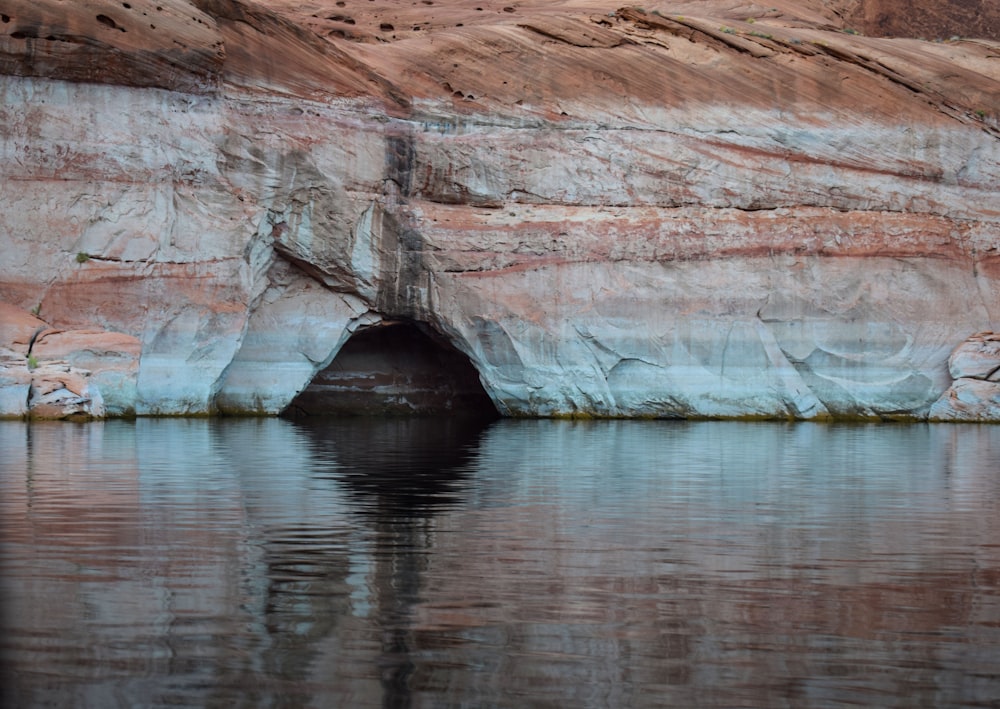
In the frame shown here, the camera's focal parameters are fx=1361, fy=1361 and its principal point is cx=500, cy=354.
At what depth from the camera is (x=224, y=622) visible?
5.49 m

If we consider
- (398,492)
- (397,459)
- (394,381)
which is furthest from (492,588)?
(394,381)

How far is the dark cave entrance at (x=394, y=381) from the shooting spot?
100ft

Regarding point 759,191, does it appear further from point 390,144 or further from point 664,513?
point 664,513

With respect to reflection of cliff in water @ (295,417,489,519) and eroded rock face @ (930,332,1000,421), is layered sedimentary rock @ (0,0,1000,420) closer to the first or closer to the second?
eroded rock face @ (930,332,1000,421)

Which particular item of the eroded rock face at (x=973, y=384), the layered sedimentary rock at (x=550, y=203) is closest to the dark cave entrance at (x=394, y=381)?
the layered sedimentary rock at (x=550, y=203)

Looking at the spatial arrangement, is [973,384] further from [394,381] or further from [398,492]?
[398,492]

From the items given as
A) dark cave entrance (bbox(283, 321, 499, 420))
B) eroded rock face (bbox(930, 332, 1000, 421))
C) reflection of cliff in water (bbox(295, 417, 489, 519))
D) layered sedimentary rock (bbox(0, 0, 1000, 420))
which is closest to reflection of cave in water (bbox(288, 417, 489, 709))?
reflection of cliff in water (bbox(295, 417, 489, 519))

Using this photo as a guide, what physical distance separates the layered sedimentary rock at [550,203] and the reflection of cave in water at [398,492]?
10.2ft

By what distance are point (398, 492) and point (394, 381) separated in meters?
19.8

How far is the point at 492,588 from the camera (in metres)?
6.40

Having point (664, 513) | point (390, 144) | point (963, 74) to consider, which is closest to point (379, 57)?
point (390, 144)

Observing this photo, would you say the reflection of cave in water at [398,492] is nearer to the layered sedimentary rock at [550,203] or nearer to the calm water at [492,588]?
the calm water at [492,588]

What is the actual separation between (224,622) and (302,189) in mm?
21964

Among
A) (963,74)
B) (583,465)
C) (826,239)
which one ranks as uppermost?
(963,74)
